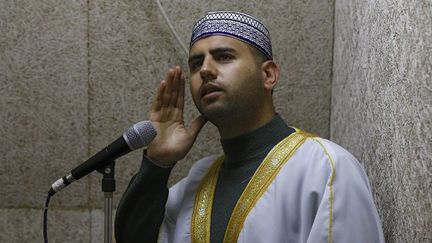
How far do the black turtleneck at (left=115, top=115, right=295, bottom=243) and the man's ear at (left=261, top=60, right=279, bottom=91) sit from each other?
0.27 feet

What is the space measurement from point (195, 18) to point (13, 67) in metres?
0.65

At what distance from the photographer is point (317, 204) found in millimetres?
1268

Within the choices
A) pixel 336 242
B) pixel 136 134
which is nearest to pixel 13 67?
pixel 136 134

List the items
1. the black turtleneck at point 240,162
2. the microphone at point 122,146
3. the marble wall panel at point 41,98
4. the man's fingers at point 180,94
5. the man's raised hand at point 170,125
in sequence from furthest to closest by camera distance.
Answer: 1. the marble wall panel at point 41,98
2. the man's fingers at point 180,94
3. the man's raised hand at point 170,125
4. the black turtleneck at point 240,162
5. the microphone at point 122,146

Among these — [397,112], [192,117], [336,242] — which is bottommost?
[336,242]

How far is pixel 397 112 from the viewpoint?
1252 mm

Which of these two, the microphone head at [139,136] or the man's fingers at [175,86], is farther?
the man's fingers at [175,86]

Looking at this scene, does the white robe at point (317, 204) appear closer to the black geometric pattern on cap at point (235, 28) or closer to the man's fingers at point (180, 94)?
the black geometric pattern on cap at point (235, 28)

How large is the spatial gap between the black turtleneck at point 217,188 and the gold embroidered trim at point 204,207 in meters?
0.02

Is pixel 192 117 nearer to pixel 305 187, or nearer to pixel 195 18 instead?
pixel 195 18

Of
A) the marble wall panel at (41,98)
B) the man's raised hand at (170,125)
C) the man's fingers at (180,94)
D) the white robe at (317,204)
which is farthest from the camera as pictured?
the marble wall panel at (41,98)

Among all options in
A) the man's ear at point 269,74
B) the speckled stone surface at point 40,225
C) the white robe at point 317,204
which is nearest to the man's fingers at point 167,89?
the man's ear at point 269,74

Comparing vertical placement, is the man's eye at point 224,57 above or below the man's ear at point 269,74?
above

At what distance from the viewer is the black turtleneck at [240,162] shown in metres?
1.44
